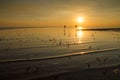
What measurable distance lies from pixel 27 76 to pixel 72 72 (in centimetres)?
339

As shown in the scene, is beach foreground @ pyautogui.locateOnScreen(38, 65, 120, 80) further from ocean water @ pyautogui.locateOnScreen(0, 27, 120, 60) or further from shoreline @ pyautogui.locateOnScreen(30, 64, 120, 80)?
ocean water @ pyautogui.locateOnScreen(0, 27, 120, 60)

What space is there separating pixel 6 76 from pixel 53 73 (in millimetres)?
3350

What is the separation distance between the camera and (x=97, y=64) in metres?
16.8

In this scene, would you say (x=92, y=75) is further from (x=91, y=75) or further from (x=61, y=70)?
(x=61, y=70)

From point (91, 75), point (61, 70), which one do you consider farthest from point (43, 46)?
point (91, 75)

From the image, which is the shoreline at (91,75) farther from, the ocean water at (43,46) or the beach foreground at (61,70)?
the ocean water at (43,46)

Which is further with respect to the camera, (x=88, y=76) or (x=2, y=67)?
(x=2, y=67)

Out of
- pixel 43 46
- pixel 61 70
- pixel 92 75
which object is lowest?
pixel 92 75

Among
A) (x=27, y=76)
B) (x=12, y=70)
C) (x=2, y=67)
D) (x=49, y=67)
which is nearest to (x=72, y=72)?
(x=49, y=67)

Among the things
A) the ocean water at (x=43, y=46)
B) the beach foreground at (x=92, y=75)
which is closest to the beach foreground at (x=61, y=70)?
the beach foreground at (x=92, y=75)

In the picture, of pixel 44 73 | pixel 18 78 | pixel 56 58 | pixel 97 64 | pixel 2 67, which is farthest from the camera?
pixel 56 58

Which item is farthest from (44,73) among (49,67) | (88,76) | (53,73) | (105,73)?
(105,73)

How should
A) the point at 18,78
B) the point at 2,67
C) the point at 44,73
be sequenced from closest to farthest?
the point at 18,78 < the point at 44,73 < the point at 2,67

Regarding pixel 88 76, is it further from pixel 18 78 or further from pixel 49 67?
pixel 18 78
